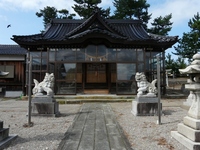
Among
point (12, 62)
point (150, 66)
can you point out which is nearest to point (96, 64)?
point (150, 66)

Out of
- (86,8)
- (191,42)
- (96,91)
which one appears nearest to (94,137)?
(96,91)

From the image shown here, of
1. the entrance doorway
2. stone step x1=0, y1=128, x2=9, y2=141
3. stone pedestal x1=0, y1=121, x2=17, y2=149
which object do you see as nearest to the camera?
stone pedestal x1=0, y1=121, x2=17, y2=149

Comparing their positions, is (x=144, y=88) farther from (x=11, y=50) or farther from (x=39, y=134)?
(x=11, y=50)

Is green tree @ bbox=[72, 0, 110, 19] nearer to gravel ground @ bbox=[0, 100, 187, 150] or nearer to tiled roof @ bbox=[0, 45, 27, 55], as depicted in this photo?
tiled roof @ bbox=[0, 45, 27, 55]

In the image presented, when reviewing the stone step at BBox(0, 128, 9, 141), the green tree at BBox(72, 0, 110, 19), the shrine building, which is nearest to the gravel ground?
the stone step at BBox(0, 128, 9, 141)

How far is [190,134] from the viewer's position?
12.4ft

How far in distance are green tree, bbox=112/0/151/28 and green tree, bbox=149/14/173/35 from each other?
1.72m

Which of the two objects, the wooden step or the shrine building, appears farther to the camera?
the wooden step

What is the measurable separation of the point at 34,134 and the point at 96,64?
9.41m

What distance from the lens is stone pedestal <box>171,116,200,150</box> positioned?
3582 mm

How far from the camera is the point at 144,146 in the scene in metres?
→ 3.81

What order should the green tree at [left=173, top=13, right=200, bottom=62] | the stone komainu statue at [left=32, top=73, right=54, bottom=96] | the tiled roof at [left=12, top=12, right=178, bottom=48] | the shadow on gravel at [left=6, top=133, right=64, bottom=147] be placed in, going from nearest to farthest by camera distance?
1. the shadow on gravel at [left=6, top=133, right=64, bottom=147]
2. the stone komainu statue at [left=32, top=73, right=54, bottom=96]
3. the tiled roof at [left=12, top=12, right=178, bottom=48]
4. the green tree at [left=173, top=13, right=200, bottom=62]

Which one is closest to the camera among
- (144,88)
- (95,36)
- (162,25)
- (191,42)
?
(144,88)

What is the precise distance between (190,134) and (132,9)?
2561 cm
